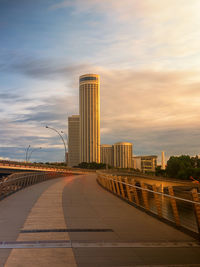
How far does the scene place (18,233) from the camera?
9227 mm

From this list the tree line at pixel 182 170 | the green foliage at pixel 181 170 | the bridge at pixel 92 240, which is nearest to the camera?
the bridge at pixel 92 240

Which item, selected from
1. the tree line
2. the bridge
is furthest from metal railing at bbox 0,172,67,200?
the tree line

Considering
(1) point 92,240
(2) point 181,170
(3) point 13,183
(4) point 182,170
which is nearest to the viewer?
(1) point 92,240

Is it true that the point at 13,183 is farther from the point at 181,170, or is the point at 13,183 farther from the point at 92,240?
the point at 181,170

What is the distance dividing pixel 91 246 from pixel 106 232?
69.4 inches

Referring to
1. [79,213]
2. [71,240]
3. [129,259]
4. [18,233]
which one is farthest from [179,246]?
[79,213]

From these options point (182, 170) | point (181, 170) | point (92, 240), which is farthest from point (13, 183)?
point (181, 170)

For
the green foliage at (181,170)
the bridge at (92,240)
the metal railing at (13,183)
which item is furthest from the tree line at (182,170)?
the bridge at (92,240)

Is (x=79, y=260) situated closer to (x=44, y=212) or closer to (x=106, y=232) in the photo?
(x=106, y=232)

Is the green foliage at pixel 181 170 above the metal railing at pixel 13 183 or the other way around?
above

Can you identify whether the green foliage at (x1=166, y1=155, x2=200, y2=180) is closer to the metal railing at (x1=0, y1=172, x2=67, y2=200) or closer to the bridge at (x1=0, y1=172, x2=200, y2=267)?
the metal railing at (x1=0, y1=172, x2=67, y2=200)

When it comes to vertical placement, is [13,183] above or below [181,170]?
below

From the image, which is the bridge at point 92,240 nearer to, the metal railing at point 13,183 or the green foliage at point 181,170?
the metal railing at point 13,183

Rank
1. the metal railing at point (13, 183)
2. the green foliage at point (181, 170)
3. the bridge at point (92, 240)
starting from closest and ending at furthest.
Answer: the bridge at point (92, 240), the metal railing at point (13, 183), the green foliage at point (181, 170)
